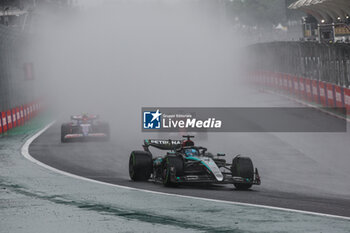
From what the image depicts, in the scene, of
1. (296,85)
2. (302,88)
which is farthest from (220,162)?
(296,85)

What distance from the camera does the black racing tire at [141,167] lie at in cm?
1488

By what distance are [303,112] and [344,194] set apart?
17747 millimetres

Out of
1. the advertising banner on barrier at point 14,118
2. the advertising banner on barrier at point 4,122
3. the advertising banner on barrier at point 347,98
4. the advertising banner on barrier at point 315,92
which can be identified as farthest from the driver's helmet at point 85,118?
the advertising banner on barrier at point 315,92

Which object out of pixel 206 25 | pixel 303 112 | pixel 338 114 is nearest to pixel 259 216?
pixel 338 114

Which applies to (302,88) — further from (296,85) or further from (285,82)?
(285,82)

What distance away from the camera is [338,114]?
28.7 m

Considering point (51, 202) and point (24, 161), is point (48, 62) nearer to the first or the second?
point (24, 161)

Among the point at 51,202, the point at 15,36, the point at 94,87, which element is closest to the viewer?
the point at 51,202

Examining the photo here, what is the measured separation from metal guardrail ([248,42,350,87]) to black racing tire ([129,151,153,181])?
46.1ft

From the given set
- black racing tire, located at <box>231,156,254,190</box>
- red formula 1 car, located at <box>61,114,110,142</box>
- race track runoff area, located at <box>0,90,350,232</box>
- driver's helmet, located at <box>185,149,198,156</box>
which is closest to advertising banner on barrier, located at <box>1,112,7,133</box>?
red formula 1 car, located at <box>61,114,110,142</box>

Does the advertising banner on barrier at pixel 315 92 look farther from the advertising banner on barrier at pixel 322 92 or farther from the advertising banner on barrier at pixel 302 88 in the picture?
the advertising banner on barrier at pixel 302 88

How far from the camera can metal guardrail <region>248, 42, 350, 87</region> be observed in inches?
1126

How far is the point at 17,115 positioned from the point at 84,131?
1019 centimetres

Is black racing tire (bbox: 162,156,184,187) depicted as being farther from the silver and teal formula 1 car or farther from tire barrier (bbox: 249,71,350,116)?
tire barrier (bbox: 249,71,350,116)
